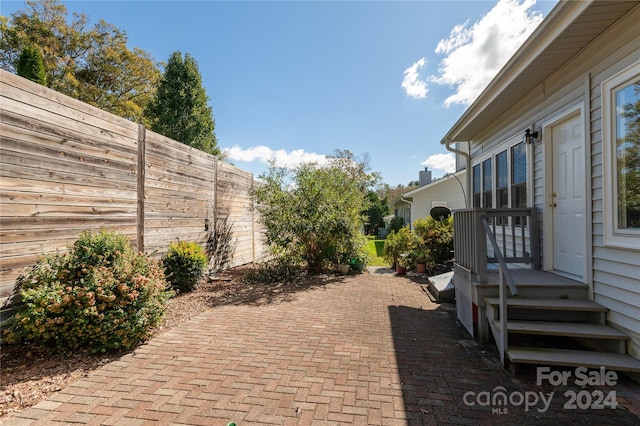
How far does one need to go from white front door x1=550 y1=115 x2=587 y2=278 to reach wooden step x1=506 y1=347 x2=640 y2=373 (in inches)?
40.6

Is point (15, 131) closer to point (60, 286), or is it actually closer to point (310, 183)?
point (60, 286)

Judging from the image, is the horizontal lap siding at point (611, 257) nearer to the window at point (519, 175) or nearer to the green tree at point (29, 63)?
the window at point (519, 175)

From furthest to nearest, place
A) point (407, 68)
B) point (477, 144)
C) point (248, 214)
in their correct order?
point (407, 68) < point (248, 214) < point (477, 144)

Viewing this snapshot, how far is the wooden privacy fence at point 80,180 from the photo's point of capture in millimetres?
Result: 3074

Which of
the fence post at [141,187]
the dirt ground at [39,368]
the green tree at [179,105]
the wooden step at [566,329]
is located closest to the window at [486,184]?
the wooden step at [566,329]

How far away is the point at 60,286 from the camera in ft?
10.1

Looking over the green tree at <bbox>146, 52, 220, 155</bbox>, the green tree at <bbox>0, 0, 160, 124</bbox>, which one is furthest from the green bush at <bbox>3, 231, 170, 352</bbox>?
the green tree at <bbox>0, 0, 160, 124</bbox>

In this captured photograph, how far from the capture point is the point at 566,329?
2.95 meters

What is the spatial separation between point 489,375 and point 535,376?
43 cm

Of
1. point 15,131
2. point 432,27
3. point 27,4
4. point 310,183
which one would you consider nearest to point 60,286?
point 15,131

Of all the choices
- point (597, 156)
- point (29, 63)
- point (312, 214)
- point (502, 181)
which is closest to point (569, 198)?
point (597, 156)

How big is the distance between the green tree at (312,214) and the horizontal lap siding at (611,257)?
5.44 meters

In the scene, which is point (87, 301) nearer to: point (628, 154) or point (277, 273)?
point (277, 273)

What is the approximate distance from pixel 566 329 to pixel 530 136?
2876mm
